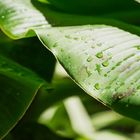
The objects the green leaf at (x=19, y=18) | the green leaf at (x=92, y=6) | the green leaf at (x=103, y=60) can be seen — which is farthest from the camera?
the green leaf at (x=92, y=6)

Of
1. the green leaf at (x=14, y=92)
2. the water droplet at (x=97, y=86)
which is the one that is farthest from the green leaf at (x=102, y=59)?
the green leaf at (x=14, y=92)

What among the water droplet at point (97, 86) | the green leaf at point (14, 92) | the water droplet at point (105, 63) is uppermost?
the water droplet at point (105, 63)

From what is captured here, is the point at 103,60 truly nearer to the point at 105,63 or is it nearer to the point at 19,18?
the point at 105,63

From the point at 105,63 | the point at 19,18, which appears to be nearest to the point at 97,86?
the point at 105,63

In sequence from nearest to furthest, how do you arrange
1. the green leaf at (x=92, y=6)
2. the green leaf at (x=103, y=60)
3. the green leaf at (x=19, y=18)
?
the green leaf at (x=103, y=60) < the green leaf at (x=19, y=18) < the green leaf at (x=92, y=6)

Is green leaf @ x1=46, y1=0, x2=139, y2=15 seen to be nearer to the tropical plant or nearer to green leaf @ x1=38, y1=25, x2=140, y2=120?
the tropical plant

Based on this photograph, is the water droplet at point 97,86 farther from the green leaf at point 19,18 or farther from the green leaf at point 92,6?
the green leaf at point 92,6

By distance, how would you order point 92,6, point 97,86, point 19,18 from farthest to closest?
point 92,6 < point 19,18 < point 97,86

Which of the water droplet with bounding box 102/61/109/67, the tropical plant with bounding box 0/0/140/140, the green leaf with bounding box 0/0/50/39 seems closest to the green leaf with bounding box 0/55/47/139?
the tropical plant with bounding box 0/0/140/140
